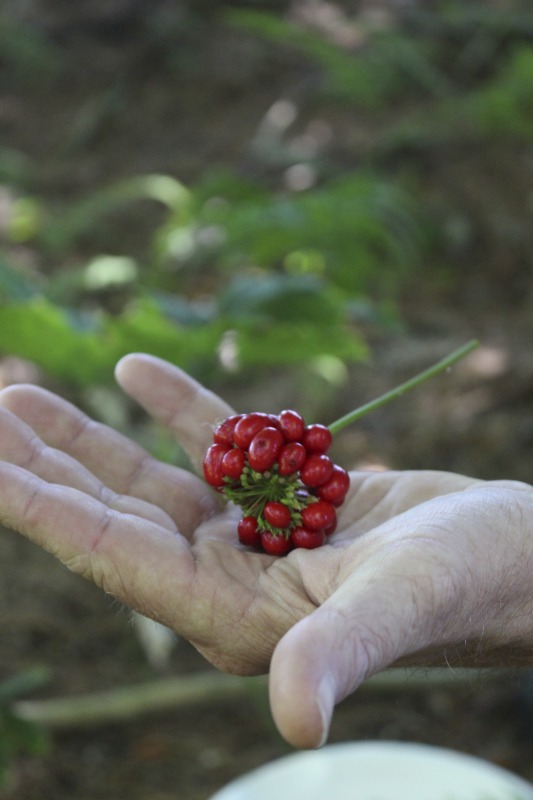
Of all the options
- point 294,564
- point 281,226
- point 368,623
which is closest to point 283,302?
point 281,226

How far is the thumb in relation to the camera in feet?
2.98

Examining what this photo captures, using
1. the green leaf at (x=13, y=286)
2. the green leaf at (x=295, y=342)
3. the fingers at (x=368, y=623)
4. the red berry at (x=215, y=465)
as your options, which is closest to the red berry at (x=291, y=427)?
the red berry at (x=215, y=465)

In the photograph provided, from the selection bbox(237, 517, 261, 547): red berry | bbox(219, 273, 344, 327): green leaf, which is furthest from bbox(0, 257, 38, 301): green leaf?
bbox(237, 517, 261, 547): red berry

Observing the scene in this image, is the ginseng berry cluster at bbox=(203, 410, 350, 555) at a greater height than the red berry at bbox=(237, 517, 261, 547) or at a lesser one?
greater

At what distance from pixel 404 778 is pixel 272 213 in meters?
2.08

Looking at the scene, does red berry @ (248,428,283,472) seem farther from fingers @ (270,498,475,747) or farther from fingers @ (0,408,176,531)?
fingers @ (270,498,475,747)

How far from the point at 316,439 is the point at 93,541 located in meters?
0.45

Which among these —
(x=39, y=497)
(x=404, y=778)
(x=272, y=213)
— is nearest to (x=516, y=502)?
(x=39, y=497)

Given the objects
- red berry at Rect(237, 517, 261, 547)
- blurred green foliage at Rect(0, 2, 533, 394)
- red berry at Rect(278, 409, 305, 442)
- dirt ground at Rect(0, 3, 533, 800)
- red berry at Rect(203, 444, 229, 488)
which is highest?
red berry at Rect(278, 409, 305, 442)

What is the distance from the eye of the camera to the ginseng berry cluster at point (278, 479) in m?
1.49

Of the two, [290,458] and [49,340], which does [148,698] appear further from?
[290,458]

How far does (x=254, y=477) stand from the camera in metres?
1.53

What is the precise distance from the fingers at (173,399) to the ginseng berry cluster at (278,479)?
11.3 inches

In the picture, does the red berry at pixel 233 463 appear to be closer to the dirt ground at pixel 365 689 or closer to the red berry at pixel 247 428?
the red berry at pixel 247 428
